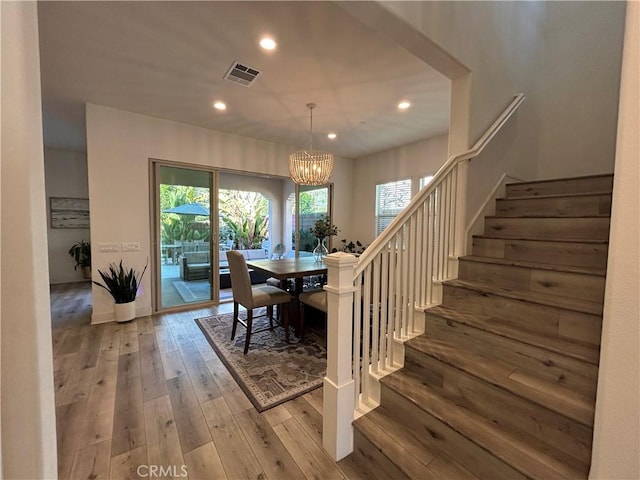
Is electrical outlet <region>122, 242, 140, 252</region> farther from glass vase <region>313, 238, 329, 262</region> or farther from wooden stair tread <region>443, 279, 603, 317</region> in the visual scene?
wooden stair tread <region>443, 279, 603, 317</region>

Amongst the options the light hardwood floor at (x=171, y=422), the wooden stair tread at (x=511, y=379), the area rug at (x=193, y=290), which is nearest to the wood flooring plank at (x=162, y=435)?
the light hardwood floor at (x=171, y=422)

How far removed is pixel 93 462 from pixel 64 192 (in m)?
6.19

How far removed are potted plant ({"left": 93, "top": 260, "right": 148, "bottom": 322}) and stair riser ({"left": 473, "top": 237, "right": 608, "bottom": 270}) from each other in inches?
157

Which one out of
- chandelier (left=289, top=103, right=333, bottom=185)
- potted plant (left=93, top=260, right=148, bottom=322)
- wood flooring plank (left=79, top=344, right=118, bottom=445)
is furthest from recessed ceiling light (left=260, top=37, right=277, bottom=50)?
potted plant (left=93, top=260, right=148, bottom=322)

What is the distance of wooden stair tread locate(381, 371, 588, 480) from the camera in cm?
105

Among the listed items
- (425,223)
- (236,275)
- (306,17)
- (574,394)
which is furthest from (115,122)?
(574,394)

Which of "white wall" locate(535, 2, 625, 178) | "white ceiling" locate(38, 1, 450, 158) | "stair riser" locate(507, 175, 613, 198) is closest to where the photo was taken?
"white ceiling" locate(38, 1, 450, 158)

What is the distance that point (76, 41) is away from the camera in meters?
2.13

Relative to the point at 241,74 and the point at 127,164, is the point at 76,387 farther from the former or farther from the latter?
the point at 241,74

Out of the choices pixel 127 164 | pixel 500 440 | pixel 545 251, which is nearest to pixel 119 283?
pixel 127 164

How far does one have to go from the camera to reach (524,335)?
1440 mm

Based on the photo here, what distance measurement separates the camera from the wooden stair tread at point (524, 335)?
49.1 inches

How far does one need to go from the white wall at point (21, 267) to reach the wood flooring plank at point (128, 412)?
42.8 inches

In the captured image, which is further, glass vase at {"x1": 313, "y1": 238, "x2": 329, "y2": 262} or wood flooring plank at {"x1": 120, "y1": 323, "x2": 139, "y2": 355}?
glass vase at {"x1": 313, "y1": 238, "x2": 329, "y2": 262}
